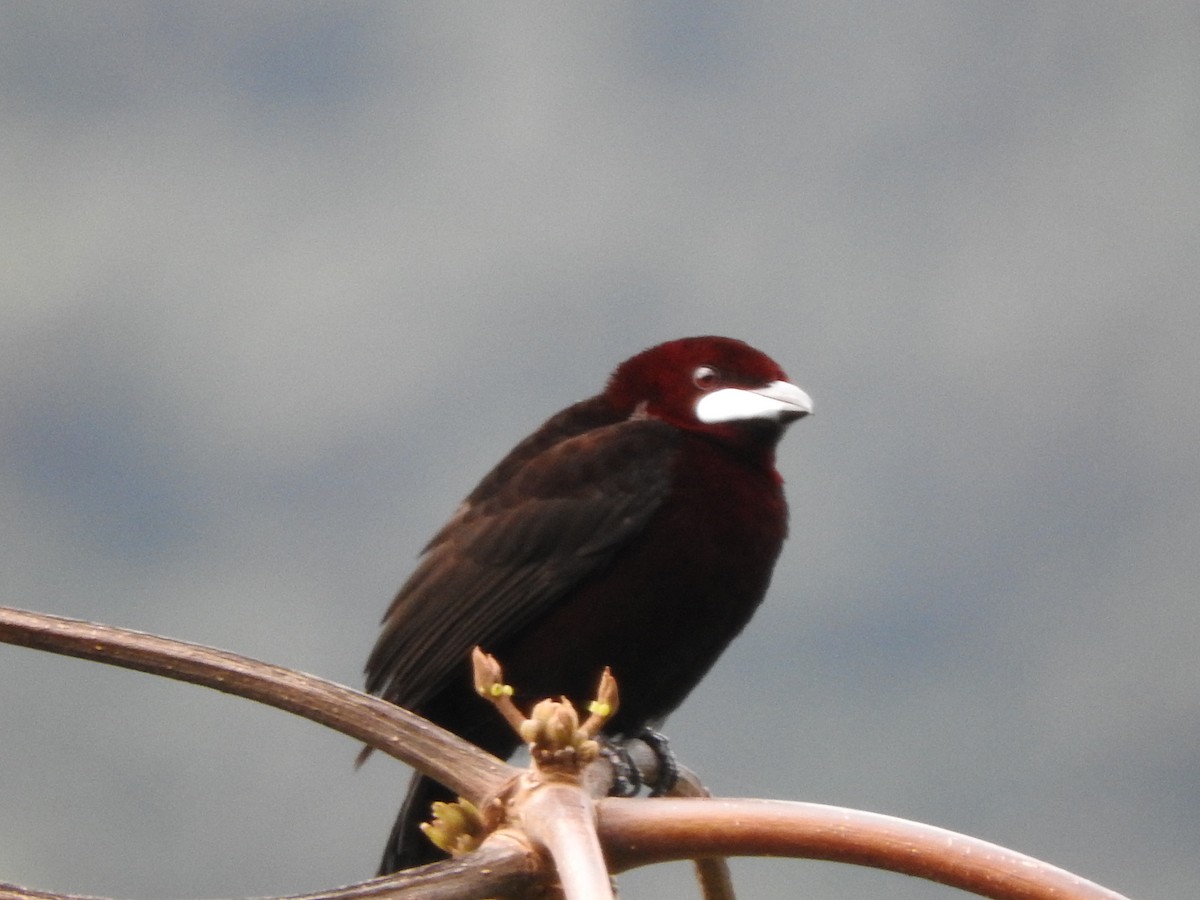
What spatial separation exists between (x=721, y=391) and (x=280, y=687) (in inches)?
44.2

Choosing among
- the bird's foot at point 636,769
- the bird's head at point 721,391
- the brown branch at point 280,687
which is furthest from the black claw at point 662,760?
the brown branch at point 280,687

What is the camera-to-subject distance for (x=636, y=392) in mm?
1910

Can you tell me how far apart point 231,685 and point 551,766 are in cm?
15

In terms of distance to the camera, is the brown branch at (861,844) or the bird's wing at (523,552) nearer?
the brown branch at (861,844)

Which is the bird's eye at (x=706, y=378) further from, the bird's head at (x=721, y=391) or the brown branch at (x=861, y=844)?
the brown branch at (x=861, y=844)

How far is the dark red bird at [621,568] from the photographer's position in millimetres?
1698

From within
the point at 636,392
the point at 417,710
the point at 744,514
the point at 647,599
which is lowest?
the point at 417,710

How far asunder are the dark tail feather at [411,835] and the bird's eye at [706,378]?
0.54 meters

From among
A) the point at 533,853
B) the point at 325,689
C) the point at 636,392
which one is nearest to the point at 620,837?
the point at 533,853

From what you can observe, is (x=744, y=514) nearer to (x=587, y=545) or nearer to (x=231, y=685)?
(x=587, y=545)

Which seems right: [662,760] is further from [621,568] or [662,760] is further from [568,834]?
[568,834]

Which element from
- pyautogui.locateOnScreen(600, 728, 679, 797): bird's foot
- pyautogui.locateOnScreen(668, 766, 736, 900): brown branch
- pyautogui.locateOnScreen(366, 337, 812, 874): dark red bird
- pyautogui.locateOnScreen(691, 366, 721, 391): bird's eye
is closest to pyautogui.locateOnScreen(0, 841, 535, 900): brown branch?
pyautogui.locateOnScreen(668, 766, 736, 900): brown branch

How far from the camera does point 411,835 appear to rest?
1.75 metres

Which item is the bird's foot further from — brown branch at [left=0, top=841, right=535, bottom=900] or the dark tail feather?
brown branch at [left=0, top=841, right=535, bottom=900]
